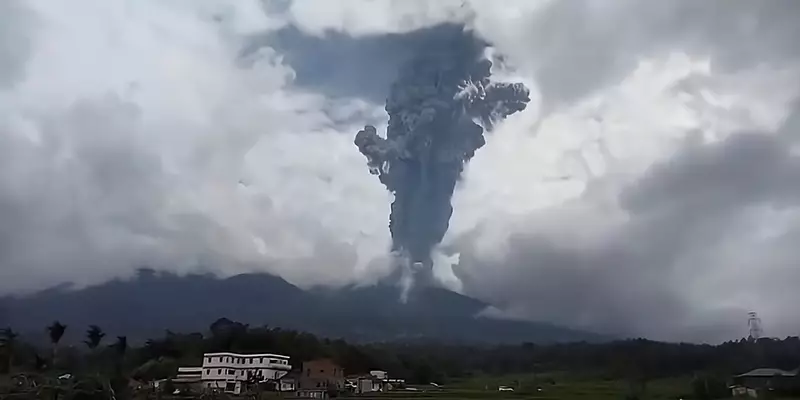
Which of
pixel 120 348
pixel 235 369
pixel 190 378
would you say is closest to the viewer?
pixel 190 378

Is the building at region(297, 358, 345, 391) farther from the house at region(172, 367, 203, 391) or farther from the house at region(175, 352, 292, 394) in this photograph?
the house at region(172, 367, 203, 391)

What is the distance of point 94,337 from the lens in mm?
33406

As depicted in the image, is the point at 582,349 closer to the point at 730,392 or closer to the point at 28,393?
the point at 730,392

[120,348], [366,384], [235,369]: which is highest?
[120,348]

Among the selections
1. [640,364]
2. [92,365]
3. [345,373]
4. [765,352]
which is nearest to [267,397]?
[345,373]

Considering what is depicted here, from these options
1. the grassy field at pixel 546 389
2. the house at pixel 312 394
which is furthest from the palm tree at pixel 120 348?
the grassy field at pixel 546 389

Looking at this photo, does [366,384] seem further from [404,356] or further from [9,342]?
[9,342]

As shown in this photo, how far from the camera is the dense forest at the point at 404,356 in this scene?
26.6 meters

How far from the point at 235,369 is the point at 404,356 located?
245 inches

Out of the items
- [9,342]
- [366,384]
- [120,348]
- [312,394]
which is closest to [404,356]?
[366,384]

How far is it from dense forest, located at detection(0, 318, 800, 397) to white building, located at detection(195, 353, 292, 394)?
95cm

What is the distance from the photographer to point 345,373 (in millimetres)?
29516

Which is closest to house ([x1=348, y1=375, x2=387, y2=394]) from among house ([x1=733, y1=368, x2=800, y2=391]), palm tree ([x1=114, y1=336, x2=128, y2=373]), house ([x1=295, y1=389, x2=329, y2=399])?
house ([x1=295, y1=389, x2=329, y2=399])

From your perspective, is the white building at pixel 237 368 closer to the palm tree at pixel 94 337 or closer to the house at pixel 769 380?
the palm tree at pixel 94 337
